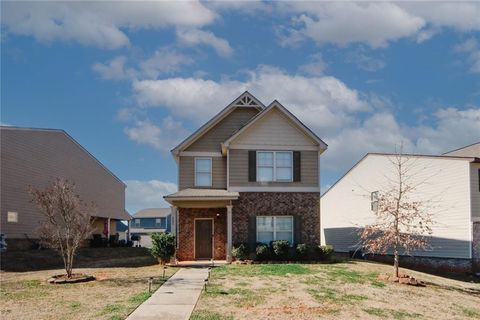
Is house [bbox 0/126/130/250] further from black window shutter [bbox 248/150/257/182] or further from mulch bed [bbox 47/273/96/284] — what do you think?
black window shutter [bbox 248/150/257/182]

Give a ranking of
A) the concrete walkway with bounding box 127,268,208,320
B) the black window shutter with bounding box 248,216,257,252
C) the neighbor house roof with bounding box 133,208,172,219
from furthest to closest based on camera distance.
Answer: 1. the neighbor house roof with bounding box 133,208,172,219
2. the black window shutter with bounding box 248,216,257,252
3. the concrete walkway with bounding box 127,268,208,320

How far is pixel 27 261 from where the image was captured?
25.5m

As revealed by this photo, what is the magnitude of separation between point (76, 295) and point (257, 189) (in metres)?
11.8

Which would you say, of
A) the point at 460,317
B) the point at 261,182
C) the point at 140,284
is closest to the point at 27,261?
the point at 140,284

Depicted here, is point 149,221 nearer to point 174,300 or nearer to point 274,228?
point 274,228

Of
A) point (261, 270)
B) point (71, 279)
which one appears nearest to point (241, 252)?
point (261, 270)

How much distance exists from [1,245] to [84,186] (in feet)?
38.2

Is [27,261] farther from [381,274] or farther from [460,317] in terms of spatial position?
[460,317]

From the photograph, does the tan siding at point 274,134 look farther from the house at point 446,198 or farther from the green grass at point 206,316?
the green grass at point 206,316

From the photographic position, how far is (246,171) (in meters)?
26.0

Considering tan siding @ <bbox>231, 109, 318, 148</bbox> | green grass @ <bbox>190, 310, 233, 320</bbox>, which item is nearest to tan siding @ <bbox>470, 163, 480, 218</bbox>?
tan siding @ <bbox>231, 109, 318, 148</bbox>

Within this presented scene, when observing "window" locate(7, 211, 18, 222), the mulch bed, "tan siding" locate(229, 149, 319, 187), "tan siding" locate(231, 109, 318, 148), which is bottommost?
the mulch bed

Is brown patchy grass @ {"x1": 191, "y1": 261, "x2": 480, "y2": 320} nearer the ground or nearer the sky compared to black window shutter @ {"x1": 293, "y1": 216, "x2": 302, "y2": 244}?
nearer the ground

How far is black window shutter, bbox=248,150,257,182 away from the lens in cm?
2592
